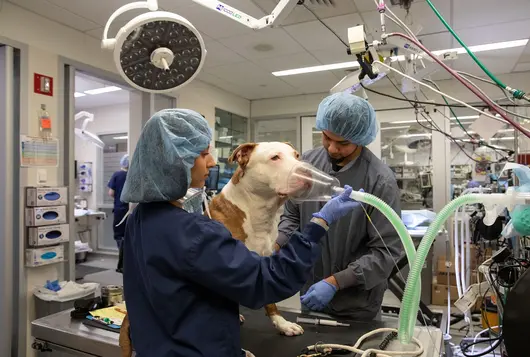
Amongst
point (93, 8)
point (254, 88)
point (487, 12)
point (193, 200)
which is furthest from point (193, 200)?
point (254, 88)

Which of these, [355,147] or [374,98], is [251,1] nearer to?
[355,147]

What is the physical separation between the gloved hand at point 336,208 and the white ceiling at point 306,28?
55.7 inches

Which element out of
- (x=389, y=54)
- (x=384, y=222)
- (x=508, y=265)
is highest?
(x=389, y=54)

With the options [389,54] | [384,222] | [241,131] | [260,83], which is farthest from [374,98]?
[384,222]

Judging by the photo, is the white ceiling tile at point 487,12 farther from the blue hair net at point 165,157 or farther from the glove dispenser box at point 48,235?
the glove dispenser box at point 48,235

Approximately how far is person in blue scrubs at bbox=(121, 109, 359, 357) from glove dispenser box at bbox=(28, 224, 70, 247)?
95.5 inches

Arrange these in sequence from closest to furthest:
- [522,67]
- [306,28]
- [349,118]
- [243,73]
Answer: [349,118] → [306,28] → [522,67] → [243,73]

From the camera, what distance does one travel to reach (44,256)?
3.09 metres

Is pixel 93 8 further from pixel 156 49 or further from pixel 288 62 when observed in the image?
pixel 156 49

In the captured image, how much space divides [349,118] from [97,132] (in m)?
6.66

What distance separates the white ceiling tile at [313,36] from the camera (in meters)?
3.49

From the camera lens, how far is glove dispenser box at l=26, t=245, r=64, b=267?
301 cm

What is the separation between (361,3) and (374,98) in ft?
9.44

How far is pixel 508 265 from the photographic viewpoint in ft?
4.27
